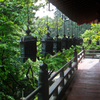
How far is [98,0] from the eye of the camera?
481cm

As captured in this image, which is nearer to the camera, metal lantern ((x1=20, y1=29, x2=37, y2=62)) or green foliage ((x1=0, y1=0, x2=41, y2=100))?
metal lantern ((x1=20, y1=29, x2=37, y2=62))

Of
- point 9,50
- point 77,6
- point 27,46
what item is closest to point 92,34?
point 77,6

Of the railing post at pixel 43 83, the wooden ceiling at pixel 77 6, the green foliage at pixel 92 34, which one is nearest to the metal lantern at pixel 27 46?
the railing post at pixel 43 83

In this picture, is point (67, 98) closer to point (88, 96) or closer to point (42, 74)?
point (88, 96)

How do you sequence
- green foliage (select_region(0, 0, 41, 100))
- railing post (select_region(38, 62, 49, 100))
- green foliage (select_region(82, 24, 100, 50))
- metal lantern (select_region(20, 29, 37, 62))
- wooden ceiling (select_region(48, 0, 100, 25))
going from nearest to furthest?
metal lantern (select_region(20, 29, 37, 62)), railing post (select_region(38, 62, 49, 100)), wooden ceiling (select_region(48, 0, 100, 25)), green foliage (select_region(0, 0, 41, 100)), green foliage (select_region(82, 24, 100, 50))

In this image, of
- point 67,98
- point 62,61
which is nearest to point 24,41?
point 67,98

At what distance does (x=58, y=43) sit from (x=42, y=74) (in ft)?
3.53

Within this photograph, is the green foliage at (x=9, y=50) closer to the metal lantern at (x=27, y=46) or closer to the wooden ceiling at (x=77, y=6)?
the wooden ceiling at (x=77, y=6)

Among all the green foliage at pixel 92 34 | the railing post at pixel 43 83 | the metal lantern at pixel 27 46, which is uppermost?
the green foliage at pixel 92 34

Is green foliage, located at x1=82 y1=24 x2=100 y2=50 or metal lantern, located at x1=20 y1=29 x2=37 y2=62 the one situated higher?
green foliage, located at x1=82 y1=24 x2=100 y2=50

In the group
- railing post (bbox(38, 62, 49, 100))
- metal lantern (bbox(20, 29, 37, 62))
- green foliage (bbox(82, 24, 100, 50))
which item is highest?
green foliage (bbox(82, 24, 100, 50))

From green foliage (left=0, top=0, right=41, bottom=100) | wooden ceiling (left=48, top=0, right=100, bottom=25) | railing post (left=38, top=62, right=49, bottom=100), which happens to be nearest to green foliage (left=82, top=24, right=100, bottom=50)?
wooden ceiling (left=48, top=0, right=100, bottom=25)

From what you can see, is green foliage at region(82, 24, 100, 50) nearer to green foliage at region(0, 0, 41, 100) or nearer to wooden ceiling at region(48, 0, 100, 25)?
wooden ceiling at region(48, 0, 100, 25)

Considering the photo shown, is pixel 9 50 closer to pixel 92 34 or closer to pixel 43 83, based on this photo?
pixel 43 83
